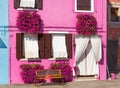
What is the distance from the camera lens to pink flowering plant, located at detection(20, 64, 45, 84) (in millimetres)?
23672

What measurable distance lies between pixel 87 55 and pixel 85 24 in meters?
1.80

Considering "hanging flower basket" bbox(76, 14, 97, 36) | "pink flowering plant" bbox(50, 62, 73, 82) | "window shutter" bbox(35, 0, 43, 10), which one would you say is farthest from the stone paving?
"window shutter" bbox(35, 0, 43, 10)

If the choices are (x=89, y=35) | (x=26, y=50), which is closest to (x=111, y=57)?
(x=89, y=35)

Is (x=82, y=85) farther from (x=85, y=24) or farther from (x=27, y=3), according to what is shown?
(x=27, y=3)

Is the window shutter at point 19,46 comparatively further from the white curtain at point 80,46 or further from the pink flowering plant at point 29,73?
the white curtain at point 80,46

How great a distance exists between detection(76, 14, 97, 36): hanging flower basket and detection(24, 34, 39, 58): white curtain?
257 cm

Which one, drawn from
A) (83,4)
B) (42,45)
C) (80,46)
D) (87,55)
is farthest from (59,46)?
(83,4)

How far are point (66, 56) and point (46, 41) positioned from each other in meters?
1.41

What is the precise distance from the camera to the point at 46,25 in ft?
80.1

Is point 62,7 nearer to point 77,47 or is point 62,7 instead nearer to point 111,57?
point 77,47

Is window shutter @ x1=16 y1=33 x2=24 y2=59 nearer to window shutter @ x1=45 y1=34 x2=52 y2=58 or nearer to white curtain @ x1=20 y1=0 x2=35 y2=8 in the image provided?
window shutter @ x1=45 y1=34 x2=52 y2=58

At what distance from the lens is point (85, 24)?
2506 cm

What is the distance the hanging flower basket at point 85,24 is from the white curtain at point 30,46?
257 centimetres

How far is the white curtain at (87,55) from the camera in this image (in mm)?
25000
